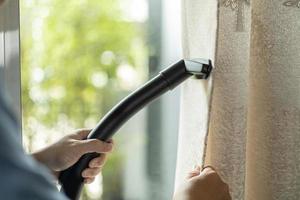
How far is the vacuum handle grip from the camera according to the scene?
0.86 m

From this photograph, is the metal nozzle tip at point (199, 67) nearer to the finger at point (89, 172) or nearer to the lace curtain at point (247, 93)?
the lace curtain at point (247, 93)

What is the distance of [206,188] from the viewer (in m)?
0.82

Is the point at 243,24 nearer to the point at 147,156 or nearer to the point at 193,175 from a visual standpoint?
the point at 193,175

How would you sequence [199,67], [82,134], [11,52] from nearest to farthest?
1. [199,67]
2. [82,134]
3. [11,52]

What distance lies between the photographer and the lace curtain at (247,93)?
81 centimetres

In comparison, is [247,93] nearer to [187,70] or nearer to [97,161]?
[187,70]

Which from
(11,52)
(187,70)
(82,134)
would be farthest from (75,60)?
(187,70)

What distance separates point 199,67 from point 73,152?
0.24m

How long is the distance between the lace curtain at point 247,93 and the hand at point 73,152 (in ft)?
0.47

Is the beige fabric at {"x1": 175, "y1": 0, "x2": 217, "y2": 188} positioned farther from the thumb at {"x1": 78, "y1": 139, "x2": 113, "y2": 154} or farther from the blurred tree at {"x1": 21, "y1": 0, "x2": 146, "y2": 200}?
the blurred tree at {"x1": 21, "y1": 0, "x2": 146, "y2": 200}

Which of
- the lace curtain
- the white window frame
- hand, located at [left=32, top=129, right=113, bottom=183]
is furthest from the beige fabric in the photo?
the white window frame

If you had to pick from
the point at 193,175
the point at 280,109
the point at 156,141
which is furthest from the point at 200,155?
the point at 156,141

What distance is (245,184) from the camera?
890 millimetres

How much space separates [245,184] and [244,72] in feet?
0.61
